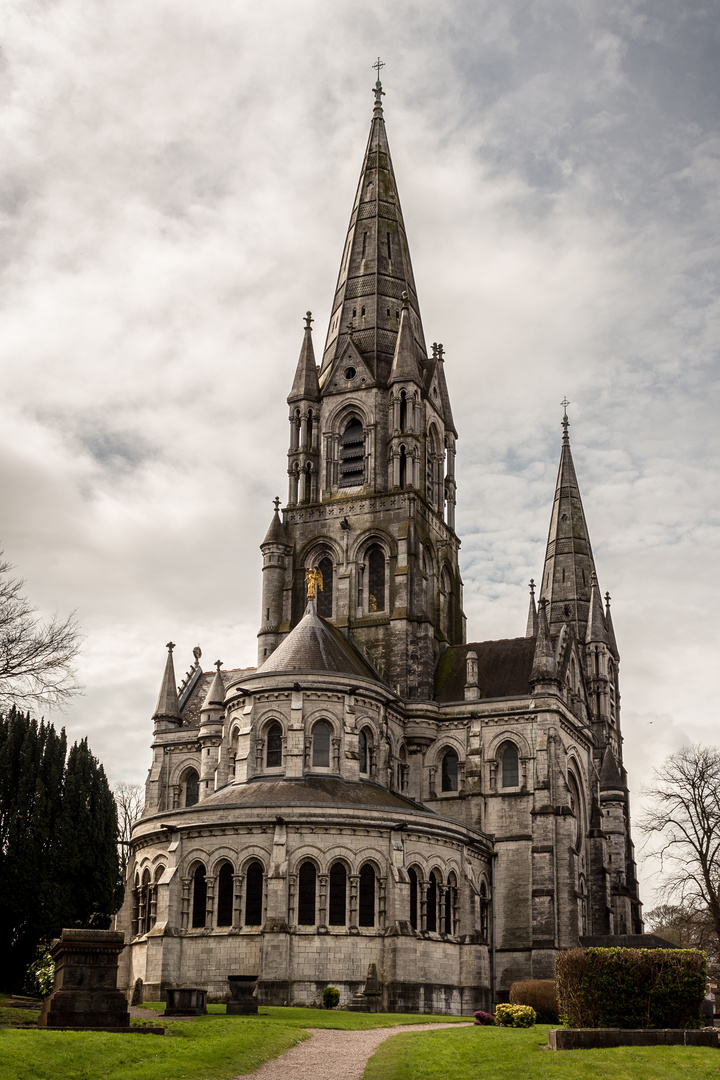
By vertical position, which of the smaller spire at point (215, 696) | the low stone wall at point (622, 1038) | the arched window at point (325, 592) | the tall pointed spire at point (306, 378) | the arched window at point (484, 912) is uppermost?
the tall pointed spire at point (306, 378)

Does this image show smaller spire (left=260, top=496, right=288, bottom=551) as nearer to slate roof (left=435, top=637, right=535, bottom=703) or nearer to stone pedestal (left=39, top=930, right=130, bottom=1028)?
slate roof (left=435, top=637, right=535, bottom=703)

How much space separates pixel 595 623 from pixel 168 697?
27.7m

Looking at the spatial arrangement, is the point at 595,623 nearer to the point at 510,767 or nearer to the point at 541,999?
the point at 510,767

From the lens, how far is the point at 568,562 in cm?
7362

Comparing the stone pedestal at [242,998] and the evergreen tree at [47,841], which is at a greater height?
the evergreen tree at [47,841]

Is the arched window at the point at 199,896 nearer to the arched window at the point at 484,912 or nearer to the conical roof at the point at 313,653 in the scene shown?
the conical roof at the point at 313,653

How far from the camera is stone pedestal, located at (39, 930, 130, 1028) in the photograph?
2166 cm

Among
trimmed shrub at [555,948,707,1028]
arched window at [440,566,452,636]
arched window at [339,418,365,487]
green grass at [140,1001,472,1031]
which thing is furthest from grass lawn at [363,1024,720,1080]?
arched window at [339,418,365,487]

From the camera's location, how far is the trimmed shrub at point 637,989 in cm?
2236

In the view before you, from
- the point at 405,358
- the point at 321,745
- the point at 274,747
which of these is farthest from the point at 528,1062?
the point at 405,358

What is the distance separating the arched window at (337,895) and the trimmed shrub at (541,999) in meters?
7.97

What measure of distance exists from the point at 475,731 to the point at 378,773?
6.17m

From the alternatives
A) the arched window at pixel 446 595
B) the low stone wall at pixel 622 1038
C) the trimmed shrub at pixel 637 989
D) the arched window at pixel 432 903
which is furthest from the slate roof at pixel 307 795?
the low stone wall at pixel 622 1038

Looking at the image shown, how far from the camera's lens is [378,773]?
4762 cm
